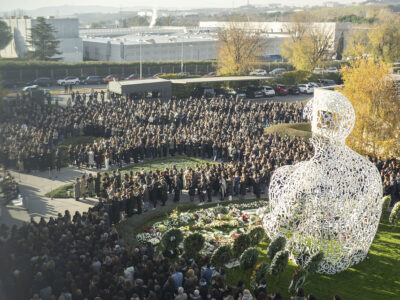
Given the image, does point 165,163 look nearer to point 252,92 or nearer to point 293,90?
point 252,92

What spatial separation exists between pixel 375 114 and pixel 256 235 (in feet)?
43.1

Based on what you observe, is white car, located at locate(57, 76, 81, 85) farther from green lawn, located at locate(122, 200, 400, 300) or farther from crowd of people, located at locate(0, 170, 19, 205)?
green lawn, located at locate(122, 200, 400, 300)

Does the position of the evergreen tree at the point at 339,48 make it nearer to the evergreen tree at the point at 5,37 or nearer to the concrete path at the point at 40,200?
the evergreen tree at the point at 5,37

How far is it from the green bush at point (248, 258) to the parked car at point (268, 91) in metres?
36.1

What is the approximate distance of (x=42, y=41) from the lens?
2452 inches

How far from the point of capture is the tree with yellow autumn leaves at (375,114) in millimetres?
25188

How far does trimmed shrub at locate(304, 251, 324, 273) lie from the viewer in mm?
14203

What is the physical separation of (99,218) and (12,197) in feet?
10.4

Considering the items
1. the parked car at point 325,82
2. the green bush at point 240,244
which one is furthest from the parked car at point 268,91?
the green bush at point 240,244

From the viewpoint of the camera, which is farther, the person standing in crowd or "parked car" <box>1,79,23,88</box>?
"parked car" <box>1,79,23,88</box>

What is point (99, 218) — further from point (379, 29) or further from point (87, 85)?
point (379, 29)

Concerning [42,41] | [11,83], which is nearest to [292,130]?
[11,83]

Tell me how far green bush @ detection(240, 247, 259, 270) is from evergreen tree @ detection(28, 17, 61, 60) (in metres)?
54.2

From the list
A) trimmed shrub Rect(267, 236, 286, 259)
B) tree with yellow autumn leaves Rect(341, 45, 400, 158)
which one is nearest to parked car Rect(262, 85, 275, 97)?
tree with yellow autumn leaves Rect(341, 45, 400, 158)
